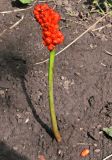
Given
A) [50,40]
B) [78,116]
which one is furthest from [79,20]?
[50,40]

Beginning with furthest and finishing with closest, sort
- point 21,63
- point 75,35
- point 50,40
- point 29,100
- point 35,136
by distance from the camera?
1. point 75,35
2. point 21,63
3. point 29,100
4. point 35,136
5. point 50,40

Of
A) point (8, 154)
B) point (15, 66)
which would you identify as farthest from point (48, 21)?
point (15, 66)

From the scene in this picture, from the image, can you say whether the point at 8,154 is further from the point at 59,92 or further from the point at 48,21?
the point at 48,21

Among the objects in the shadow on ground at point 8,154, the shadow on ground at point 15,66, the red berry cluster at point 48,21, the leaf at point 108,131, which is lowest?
the shadow on ground at point 8,154

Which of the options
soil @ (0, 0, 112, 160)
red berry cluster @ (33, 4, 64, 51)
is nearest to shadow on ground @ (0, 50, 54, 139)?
Result: soil @ (0, 0, 112, 160)

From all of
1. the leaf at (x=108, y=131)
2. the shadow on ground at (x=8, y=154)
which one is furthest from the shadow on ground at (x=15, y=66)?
the leaf at (x=108, y=131)

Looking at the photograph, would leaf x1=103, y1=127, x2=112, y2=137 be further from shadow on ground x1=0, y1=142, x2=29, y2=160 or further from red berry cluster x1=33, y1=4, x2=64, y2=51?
red berry cluster x1=33, y1=4, x2=64, y2=51

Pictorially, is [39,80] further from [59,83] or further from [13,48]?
[13,48]

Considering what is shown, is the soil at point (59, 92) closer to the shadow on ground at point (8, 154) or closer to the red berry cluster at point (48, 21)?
the shadow on ground at point (8, 154)

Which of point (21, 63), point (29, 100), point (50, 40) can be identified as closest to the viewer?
point (50, 40)
